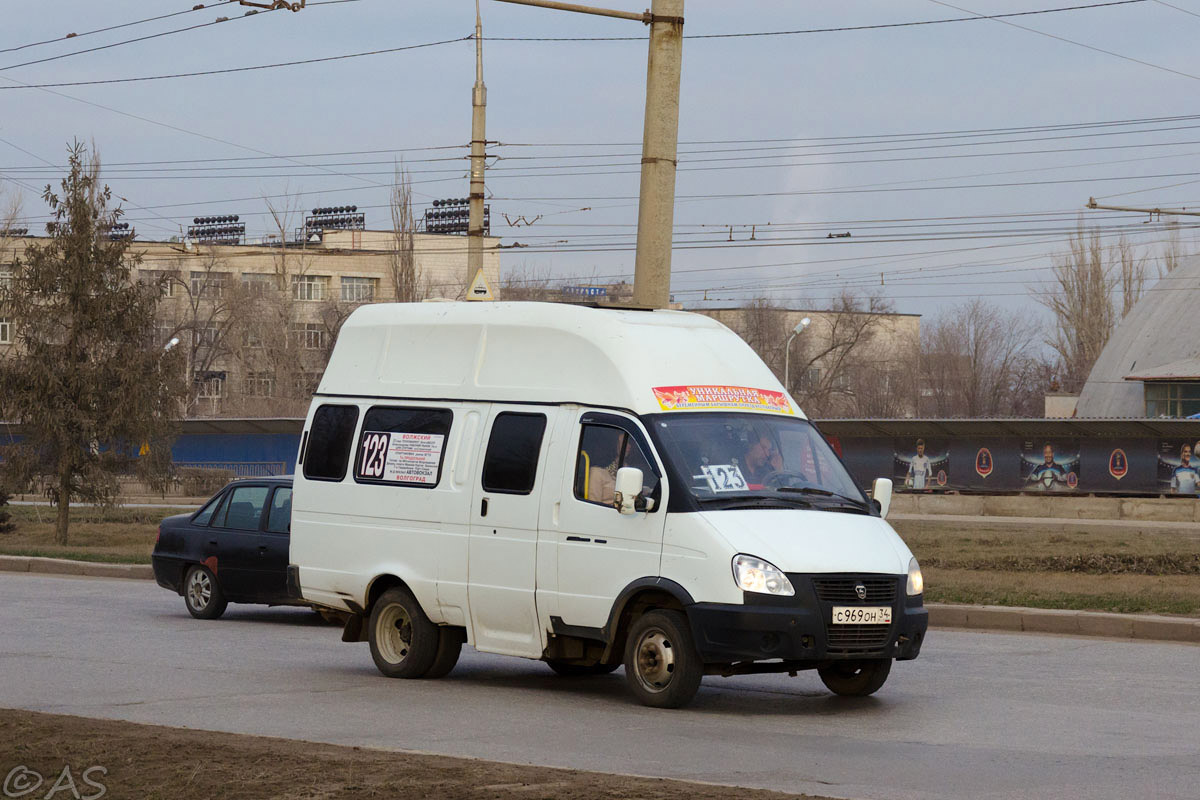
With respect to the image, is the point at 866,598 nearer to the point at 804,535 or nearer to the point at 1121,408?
the point at 804,535

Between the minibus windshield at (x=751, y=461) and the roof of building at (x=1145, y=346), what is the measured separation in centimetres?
5942

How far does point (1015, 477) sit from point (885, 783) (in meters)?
35.3

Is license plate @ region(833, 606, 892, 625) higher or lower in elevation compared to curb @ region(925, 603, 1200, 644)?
higher

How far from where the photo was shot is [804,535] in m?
9.67

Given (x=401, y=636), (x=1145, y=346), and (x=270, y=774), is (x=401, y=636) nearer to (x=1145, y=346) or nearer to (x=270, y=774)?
(x=270, y=774)

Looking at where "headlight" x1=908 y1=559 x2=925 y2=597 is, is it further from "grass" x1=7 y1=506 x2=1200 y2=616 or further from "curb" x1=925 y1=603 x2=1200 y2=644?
"grass" x1=7 y1=506 x2=1200 y2=616

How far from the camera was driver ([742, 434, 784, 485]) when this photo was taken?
33.7ft

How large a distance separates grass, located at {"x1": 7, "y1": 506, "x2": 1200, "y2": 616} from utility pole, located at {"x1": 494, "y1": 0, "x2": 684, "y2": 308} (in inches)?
187

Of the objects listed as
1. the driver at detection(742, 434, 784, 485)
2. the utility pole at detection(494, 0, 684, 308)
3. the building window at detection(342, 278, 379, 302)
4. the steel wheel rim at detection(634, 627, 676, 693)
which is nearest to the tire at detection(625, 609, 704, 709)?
the steel wheel rim at detection(634, 627, 676, 693)

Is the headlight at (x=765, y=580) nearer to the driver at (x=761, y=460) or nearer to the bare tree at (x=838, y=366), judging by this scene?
the driver at (x=761, y=460)

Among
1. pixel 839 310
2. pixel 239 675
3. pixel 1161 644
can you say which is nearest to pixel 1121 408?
pixel 839 310

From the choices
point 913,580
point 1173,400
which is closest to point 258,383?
point 1173,400

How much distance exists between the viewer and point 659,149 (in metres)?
15.3

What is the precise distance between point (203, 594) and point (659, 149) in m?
7.07
